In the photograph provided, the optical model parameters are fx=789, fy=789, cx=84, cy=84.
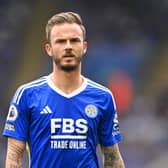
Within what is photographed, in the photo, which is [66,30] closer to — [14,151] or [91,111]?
[91,111]

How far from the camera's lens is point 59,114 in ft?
13.7

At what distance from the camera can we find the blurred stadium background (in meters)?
9.51

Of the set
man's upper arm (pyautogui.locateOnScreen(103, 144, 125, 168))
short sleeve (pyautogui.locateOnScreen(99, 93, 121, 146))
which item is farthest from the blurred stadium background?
short sleeve (pyautogui.locateOnScreen(99, 93, 121, 146))

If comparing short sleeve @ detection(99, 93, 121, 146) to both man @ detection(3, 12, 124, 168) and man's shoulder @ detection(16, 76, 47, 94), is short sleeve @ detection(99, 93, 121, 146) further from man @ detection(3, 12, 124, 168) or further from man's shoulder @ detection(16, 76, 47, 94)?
man's shoulder @ detection(16, 76, 47, 94)

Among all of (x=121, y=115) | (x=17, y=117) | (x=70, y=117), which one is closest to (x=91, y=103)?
(x=70, y=117)

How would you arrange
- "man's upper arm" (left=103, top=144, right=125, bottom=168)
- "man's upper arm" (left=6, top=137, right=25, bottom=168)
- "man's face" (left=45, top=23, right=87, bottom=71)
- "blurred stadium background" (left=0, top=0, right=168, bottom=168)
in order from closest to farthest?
1. "man's face" (left=45, top=23, right=87, bottom=71)
2. "man's upper arm" (left=6, top=137, right=25, bottom=168)
3. "man's upper arm" (left=103, top=144, right=125, bottom=168)
4. "blurred stadium background" (left=0, top=0, right=168, bottom=168)

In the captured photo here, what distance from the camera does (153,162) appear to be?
30.9ft

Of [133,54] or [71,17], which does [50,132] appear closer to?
[71,17]

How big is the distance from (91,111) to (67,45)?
39cm

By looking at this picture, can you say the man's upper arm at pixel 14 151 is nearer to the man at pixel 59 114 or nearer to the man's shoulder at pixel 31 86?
the man at pixel 59 114

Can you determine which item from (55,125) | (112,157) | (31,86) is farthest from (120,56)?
(55,125)

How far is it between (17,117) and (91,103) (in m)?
0.41

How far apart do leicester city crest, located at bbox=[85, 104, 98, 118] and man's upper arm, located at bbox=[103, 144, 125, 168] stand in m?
0.30

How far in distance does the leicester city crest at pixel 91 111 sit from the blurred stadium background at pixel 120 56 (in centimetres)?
523
